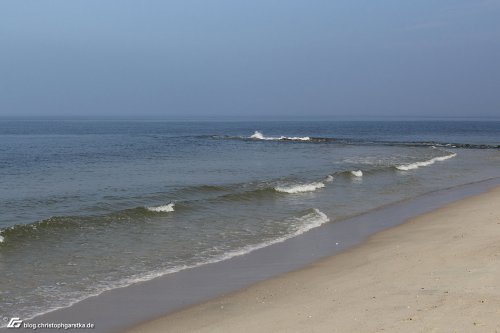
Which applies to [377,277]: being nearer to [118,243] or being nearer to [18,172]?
[118,243]

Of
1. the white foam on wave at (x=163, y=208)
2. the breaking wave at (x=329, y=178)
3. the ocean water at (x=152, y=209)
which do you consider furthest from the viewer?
the breaking wave at (x=329, y=178)

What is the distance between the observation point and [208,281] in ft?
36.1

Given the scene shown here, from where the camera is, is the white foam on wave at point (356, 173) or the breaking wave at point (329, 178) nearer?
the breaking wave at point (329, 178)

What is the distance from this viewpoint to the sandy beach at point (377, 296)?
7.47 m

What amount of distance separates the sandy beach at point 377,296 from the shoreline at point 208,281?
371 millimetres

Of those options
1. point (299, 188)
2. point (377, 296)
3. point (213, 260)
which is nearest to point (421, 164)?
point (299, 188)

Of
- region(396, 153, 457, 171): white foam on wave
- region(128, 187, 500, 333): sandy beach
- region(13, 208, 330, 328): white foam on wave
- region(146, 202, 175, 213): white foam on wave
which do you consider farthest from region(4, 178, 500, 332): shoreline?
region(396, 153, 457, 171): white foam on wave

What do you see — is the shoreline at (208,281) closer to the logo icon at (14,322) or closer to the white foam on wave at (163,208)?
the logo icon at (14,322)

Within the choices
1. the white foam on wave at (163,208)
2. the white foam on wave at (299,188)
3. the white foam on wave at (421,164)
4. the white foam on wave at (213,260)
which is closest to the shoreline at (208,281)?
the white foam on wave at (213,260)

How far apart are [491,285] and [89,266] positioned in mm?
7888

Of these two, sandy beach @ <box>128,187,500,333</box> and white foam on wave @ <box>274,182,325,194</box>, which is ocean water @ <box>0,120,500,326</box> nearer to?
white foam on wave @ <box>274,182,325,194</box>

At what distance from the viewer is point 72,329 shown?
8.26 m

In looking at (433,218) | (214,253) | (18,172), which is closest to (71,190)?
(18,172)

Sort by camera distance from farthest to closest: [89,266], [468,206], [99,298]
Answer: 1. [468,206]
2. [89,266]
3. [99,298]
